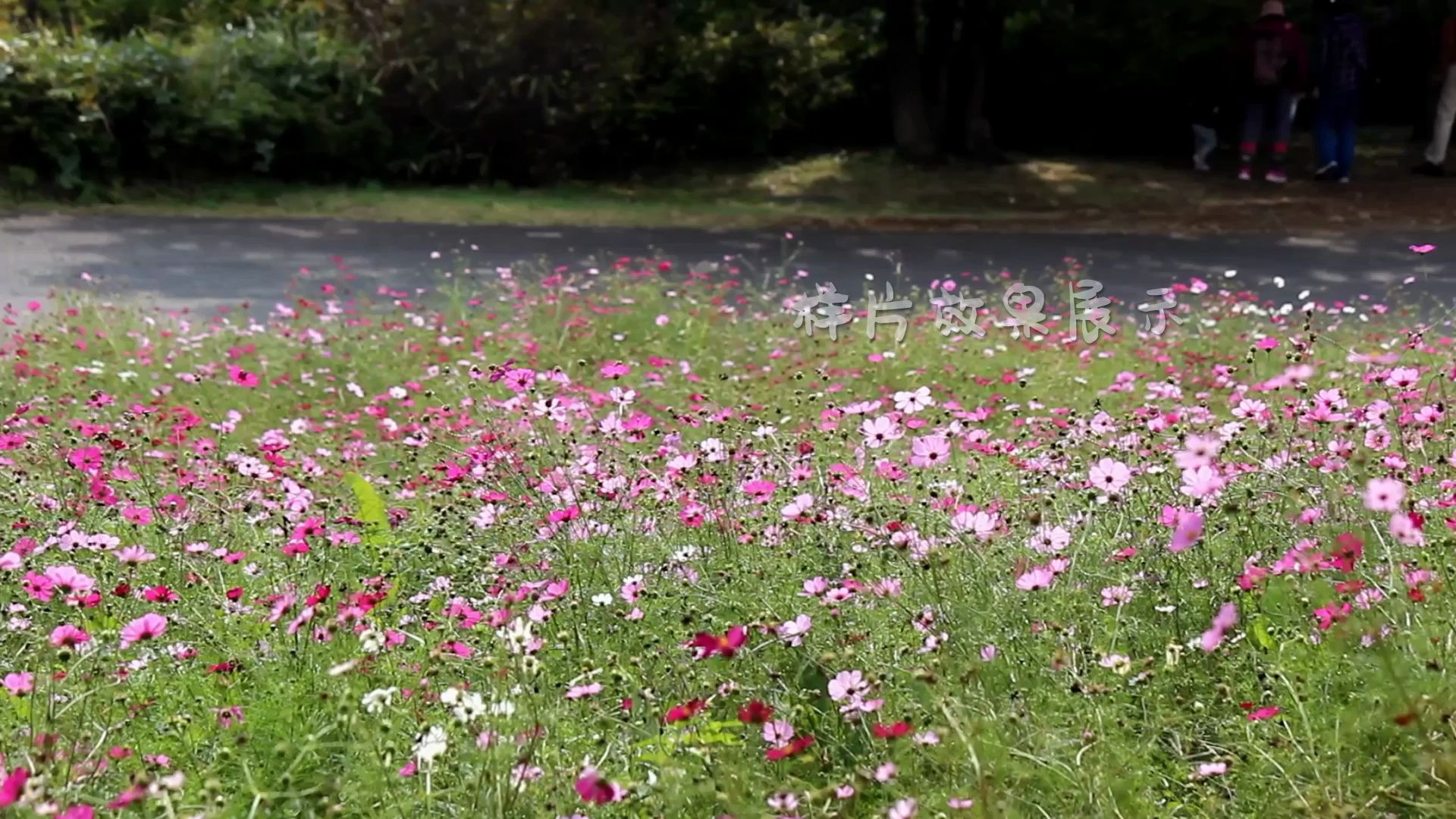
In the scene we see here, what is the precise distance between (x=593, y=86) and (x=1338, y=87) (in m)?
7.85

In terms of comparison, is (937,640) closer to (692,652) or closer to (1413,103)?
(692,652)

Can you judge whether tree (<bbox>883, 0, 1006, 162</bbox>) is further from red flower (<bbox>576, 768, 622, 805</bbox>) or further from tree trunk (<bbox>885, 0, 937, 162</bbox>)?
red flower (<bbox>576, 768, 622, 805</bbox>)

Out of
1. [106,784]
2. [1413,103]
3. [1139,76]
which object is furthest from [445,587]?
[1413,103]

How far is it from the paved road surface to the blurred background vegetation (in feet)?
8.73

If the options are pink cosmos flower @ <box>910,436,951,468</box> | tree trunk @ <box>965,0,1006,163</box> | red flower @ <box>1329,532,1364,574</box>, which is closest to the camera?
red flower @ <box>1329,532,1364,574</box>

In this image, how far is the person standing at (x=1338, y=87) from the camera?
1405cm

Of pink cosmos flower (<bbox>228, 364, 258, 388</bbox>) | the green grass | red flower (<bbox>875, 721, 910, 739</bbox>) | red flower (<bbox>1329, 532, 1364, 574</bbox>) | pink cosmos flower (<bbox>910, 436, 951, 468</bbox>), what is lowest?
→ the green grass

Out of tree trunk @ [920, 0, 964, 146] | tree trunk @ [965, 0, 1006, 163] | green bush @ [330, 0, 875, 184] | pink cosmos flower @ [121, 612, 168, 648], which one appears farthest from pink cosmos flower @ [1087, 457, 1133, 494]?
tree trunk @ [920, 0, 964, 146]

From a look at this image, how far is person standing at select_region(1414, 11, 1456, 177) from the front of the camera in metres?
14.6

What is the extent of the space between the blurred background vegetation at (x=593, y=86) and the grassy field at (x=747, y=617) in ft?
37.0

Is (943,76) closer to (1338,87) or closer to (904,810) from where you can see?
(1338,87)

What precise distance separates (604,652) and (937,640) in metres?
0.75

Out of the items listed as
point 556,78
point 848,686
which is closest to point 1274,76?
point 556,78

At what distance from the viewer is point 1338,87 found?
14.1 meters
